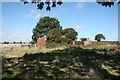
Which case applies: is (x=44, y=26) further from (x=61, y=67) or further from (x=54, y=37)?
(x=61, y=67)

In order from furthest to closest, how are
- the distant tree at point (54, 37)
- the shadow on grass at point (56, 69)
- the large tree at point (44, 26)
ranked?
1. the large tree at point (44, 26)
2. the distant tree at point (54, 37)
3. the shadow on grass at point (56, 69)

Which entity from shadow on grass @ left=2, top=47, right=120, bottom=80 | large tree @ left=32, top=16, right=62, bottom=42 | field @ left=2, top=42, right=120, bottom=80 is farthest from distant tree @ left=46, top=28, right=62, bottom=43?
large tree @ left=32, top=16, right=62, bottom=42

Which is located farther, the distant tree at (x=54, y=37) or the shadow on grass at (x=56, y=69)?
the distant tree at (x=54, y=37)

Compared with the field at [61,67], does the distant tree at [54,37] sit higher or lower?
higher

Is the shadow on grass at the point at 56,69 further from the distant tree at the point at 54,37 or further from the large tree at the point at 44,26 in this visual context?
the large tree at the point at 44,26

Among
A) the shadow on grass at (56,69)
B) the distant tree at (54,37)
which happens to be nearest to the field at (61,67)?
the shadow on grass at (56,69)

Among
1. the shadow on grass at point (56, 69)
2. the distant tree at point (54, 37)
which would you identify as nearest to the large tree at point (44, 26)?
the distant tree at point (54, 37)

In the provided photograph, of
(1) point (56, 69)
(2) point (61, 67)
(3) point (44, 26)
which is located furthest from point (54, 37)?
(3) point (44, 26)

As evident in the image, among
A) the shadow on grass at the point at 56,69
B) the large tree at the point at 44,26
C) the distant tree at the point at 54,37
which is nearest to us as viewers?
the shadow on grass at the point at 56,69

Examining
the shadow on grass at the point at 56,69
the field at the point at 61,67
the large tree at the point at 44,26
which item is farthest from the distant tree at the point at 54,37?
the large tree at the point at 44,26

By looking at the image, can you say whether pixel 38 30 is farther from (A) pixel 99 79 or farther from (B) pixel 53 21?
(A) pixel 99 79

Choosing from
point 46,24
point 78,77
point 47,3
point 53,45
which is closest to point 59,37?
point 53,45

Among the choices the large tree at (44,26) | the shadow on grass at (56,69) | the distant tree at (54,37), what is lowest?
the shadow on grass at (56,69)

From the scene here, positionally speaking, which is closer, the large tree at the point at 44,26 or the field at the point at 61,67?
the field at the point at 61,67
